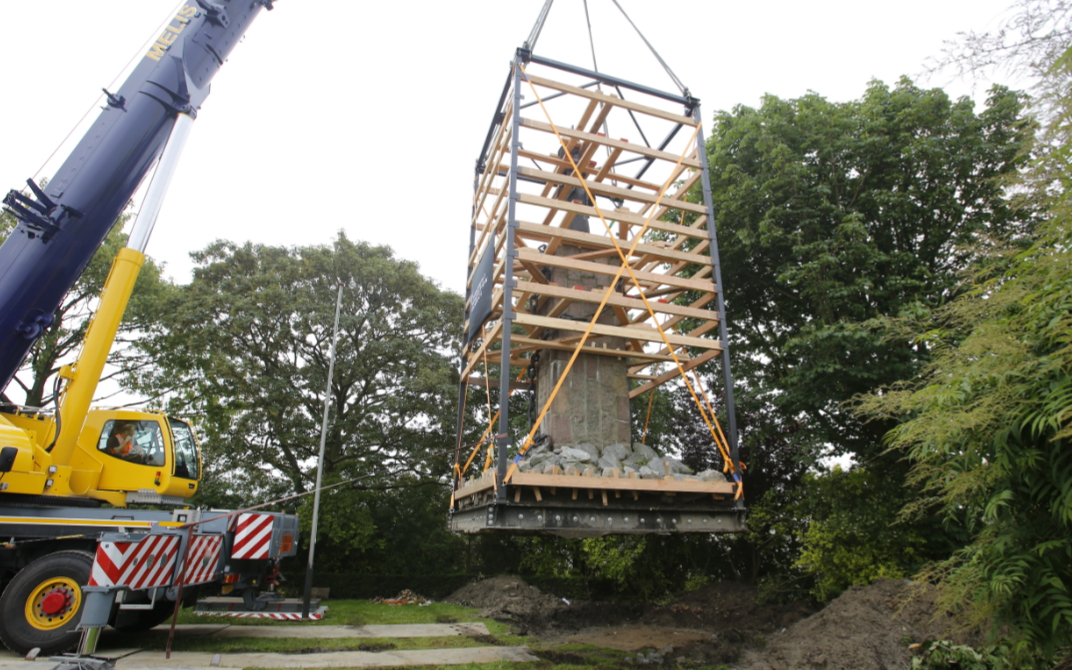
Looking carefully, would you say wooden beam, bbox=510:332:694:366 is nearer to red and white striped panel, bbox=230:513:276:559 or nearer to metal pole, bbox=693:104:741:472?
metal pole, bbox=693:104:741:472

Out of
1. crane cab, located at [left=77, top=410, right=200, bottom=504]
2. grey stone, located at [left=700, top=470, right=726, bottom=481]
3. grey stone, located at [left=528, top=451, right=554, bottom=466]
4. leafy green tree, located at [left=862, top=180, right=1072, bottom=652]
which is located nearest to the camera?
leafy green tree, located at [left=862, top=180, right=1072, bottom=652]

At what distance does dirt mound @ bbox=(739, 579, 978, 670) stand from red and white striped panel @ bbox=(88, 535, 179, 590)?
287 inches

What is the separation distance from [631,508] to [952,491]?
310 cm

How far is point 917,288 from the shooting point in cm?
1044

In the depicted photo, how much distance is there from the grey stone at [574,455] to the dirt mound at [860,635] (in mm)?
3894

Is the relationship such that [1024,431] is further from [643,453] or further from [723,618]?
[723,618]

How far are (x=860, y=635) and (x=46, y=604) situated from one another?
9802 millimetres

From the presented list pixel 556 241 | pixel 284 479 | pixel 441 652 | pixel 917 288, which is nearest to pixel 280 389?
pixel 284 479

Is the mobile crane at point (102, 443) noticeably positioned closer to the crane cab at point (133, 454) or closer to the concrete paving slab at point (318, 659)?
the crane cab at point (133, 454)

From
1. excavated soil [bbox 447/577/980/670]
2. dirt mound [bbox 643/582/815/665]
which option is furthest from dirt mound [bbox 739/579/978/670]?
dirt mound [bbox 643/582/815/665]

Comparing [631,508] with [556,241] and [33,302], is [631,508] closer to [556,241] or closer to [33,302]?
[556,241]

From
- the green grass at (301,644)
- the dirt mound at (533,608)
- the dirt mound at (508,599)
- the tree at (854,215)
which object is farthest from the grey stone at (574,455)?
the dirt mound at (508,599)

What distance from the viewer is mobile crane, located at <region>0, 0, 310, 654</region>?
20.5 feet

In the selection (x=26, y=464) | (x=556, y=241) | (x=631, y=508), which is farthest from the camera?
(x=556, y=241)
